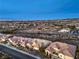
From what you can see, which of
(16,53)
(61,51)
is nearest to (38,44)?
(16,53)

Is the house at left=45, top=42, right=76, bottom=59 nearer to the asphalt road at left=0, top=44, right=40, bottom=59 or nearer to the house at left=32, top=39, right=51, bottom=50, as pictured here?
the house at left=32, top=39, right=51, bottom=50

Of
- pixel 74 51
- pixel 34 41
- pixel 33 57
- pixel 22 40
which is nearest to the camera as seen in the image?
pixel 33 57

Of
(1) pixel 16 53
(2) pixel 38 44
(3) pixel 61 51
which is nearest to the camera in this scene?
(3) pixel 61 51

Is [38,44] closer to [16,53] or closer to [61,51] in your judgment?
[16,53]

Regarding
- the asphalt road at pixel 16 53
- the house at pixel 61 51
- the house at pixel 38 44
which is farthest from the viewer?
the house at pixel 38 44

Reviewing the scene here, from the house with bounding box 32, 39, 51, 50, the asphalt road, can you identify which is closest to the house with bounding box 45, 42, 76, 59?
the house with bounding box 32, 39, 51, 50

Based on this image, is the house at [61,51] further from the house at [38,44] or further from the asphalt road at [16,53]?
the asphalt road at [16,53]

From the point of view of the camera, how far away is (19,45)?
49.9 metres

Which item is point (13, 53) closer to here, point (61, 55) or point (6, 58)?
point (6, 58)

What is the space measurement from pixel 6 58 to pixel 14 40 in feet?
58.9

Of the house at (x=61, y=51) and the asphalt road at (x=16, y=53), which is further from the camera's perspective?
the house at (x=61, y=51)

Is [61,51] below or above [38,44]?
below

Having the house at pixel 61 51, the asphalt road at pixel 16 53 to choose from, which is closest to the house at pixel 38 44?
the house at pixel 61 51

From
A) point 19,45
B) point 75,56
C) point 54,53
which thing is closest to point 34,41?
point 19,45
